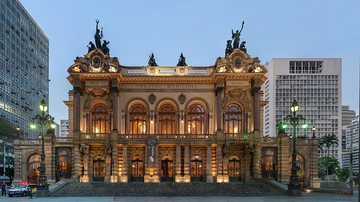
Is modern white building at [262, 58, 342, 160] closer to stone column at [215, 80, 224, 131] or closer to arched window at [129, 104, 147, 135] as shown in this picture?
stone column at [215, 80, 224, 131]

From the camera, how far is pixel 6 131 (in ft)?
302

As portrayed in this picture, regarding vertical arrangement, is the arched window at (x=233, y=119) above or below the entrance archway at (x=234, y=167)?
above

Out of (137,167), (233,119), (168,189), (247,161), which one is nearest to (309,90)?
(233,119)

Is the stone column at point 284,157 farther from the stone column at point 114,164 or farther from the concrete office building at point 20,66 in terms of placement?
the concrete office building at point 20,66

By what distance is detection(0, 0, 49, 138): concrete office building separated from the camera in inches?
4013

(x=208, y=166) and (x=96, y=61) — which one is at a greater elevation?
(x=96, y=61)

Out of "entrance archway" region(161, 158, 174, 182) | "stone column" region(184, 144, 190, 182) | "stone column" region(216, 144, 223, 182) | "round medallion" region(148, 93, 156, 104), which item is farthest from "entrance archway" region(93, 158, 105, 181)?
"stone column" region(216, 144, 223, 182)

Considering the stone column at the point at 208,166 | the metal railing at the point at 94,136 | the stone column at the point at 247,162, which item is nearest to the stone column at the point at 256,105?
the stone column at the point at 247,162

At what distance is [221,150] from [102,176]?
14.2 m

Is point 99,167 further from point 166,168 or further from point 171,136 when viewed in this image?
point 171,136

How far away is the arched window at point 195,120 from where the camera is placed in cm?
5941

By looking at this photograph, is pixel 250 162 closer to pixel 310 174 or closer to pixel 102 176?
pixel 310 174

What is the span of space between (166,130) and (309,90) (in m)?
Answer: 120

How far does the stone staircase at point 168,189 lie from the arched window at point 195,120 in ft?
29.7
